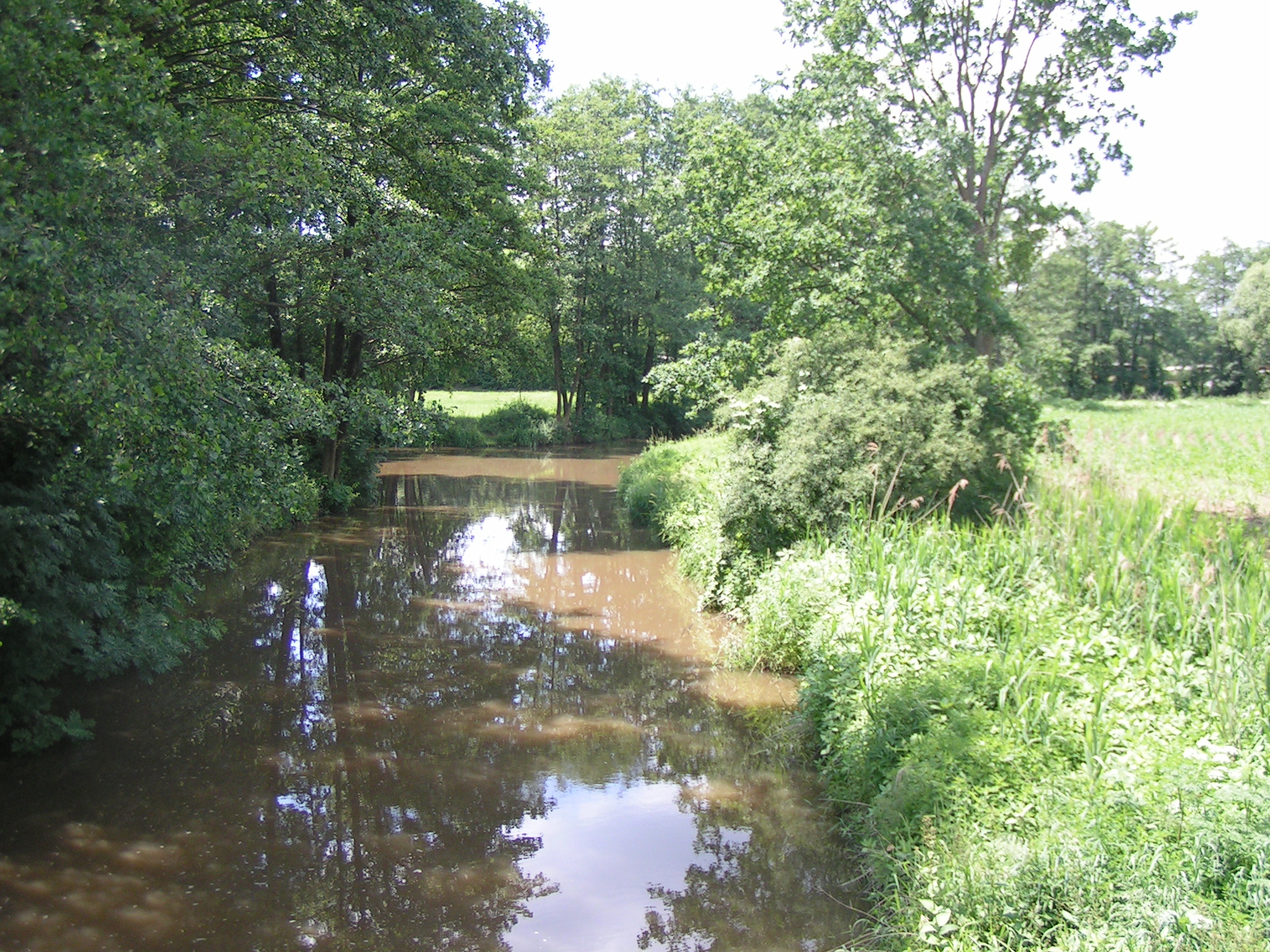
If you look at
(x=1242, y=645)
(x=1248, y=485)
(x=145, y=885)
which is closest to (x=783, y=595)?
(x=1242, y=645)

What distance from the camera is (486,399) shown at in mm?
48219

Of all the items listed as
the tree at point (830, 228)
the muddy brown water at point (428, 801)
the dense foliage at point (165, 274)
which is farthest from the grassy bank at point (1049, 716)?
the tree at point (830, 228)

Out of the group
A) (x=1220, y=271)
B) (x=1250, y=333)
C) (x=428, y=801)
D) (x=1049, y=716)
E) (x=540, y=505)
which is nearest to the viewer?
(x=1049, y=716)

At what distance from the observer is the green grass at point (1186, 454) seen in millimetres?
10352

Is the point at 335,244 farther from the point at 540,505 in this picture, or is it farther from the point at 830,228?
the point at 540,505

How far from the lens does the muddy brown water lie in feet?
16.8

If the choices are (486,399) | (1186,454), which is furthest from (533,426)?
(1186,454)

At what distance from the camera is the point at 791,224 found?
47.6 feet

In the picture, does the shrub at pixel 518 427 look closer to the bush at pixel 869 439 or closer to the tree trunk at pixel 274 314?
the tree trunk at pixel 274 314

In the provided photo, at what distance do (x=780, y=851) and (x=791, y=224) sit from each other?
10.8 metres

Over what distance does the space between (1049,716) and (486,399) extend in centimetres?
4433

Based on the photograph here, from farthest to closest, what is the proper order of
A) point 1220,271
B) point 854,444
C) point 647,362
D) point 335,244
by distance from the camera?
point 1220,271 < point 647,362 < point 335,244 < point 854,444

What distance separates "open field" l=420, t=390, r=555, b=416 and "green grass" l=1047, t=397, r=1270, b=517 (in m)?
23.8

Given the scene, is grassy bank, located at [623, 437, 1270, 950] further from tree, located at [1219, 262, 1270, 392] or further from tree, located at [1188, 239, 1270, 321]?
tree, located at [1188, 239, 1270, 321]
